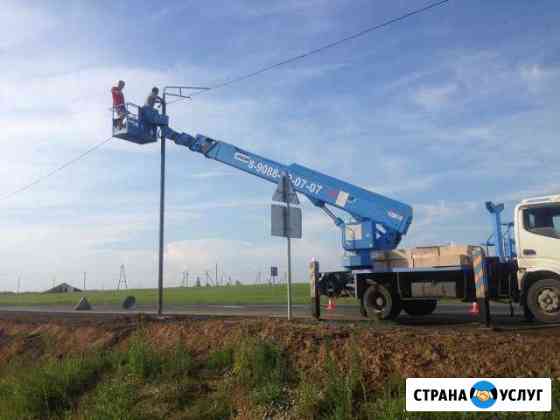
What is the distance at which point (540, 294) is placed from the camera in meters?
10.9

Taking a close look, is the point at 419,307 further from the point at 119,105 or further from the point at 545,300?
the point at 119,105

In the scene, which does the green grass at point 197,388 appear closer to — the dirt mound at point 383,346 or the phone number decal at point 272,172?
the dirt mound at point 383,346

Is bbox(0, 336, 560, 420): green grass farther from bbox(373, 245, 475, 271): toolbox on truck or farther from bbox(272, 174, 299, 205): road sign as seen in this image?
bbox(373, 245, 475, 271): toolbox on truck

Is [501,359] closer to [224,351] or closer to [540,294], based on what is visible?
[224,351]

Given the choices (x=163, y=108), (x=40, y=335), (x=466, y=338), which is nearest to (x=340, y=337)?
(x=466, y=338)

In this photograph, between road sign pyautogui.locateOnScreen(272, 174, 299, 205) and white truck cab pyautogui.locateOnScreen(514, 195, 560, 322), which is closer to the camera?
white truck cab pyautogui.locateOnScreen(514, 195, 560, 322)

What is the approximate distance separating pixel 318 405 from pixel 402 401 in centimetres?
109

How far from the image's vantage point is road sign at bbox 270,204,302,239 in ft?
39.4

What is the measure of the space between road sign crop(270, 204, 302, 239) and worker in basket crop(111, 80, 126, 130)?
26.7 feet

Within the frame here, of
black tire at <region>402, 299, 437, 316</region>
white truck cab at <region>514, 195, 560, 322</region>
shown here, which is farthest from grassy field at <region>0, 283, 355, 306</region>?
white truck cab at <region>514, 195, 560, 322</region>

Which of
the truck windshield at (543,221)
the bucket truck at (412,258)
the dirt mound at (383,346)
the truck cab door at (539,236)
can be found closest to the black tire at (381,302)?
the bucket truck at (412,258)

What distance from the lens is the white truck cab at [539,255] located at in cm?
1078

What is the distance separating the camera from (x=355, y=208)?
15.2 m

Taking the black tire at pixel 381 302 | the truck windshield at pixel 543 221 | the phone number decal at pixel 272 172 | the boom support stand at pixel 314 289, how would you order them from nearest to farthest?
1. the truck windshield at pixel 543 221
2. the black tire at pixel 381 302
3. the boom support stand at pixel 314 289
4. the phone number decal at pixel 272 172
